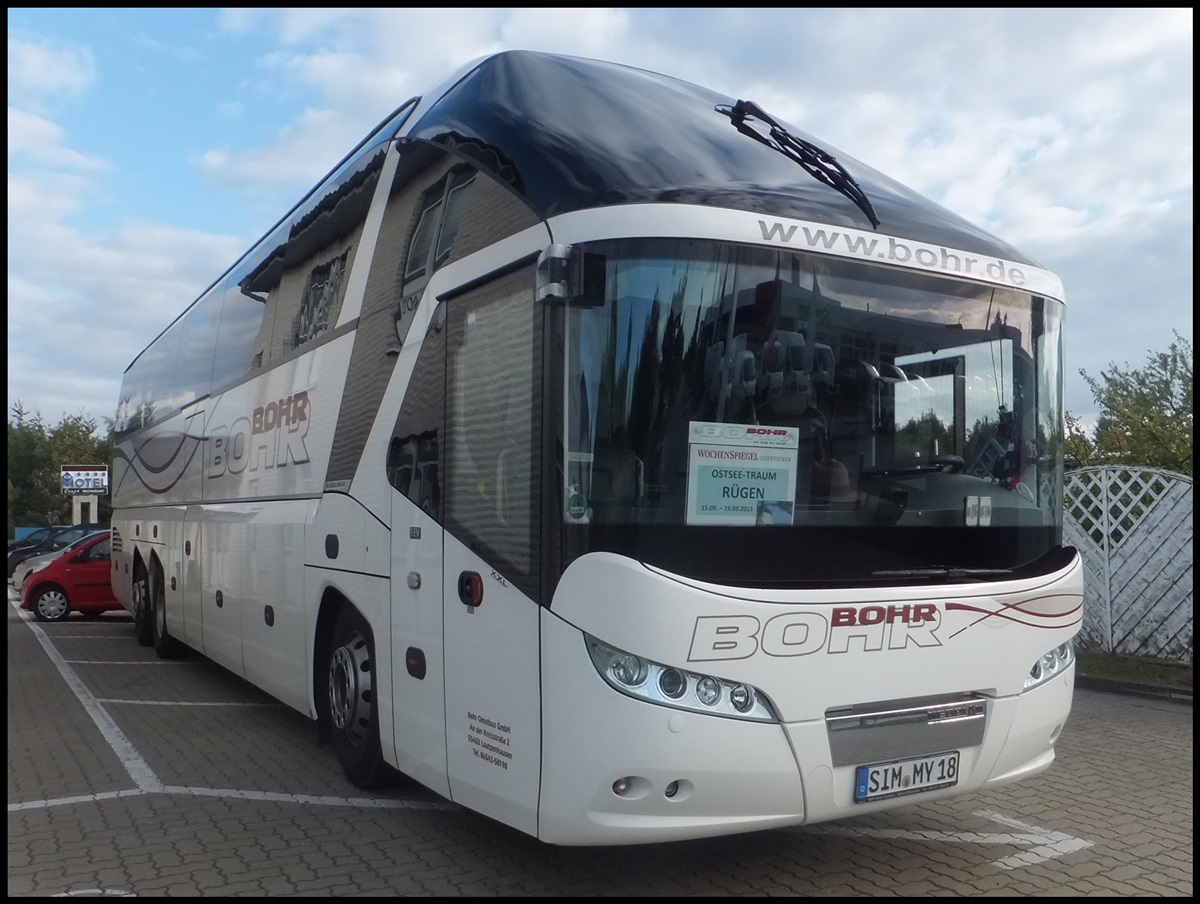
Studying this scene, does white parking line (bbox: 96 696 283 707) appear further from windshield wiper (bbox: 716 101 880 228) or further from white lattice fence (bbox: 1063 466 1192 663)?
white lattice fence (bbox: 1063 466 1192 663)

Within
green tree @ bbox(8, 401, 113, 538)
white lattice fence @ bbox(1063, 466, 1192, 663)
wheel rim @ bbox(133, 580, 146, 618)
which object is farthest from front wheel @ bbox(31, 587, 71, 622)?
green tree @ bbox(8, 401, 113, 538)

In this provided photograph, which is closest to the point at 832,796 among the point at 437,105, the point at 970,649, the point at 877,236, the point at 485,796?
the point at 970,649

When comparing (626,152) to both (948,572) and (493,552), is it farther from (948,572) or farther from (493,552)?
(948,572)

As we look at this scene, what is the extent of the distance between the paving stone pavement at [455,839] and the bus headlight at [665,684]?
109 centimetres

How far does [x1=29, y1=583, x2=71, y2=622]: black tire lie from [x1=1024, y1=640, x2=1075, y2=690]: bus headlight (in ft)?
62.4

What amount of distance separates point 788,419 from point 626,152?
132cm

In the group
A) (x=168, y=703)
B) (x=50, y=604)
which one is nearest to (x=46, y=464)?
(x=50, y=604)

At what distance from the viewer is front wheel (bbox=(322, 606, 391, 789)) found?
6254 millimetres

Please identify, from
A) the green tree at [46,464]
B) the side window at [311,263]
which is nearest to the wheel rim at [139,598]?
the side window at [311,263]

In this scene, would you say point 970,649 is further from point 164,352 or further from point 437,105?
point 164,352

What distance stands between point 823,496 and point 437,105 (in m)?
3.15

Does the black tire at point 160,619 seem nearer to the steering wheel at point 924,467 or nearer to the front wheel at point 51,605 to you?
the front wheel at point 51,605

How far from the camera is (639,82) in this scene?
575 cm

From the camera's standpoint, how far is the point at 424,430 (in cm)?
548
